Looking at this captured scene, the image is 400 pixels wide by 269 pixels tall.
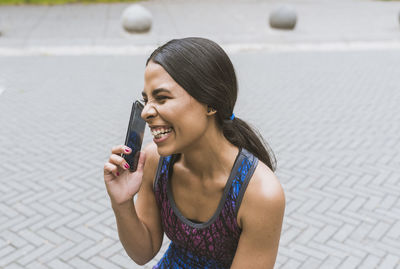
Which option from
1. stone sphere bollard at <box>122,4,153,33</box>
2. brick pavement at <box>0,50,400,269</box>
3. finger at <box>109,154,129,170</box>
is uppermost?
finger at <box>109,154,129,170</box>

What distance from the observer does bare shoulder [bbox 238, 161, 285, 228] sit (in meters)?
1.97

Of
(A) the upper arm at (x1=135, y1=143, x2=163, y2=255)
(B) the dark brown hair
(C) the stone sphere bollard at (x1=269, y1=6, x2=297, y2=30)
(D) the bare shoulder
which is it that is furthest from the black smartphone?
(C) the stone sphere bollard at (x1=269, y1=6, x2=297, y2=30)

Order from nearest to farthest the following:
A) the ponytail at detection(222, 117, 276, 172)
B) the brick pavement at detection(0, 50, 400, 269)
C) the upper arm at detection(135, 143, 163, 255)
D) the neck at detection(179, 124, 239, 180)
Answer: the neck at detection(179, 124, 239, 180)
the ponytail at detection(222, 117, 276, 172)
the upper arm at detection(135, 143, 163, 255)
the brick pavement at detection(0, 50, 400, 269)

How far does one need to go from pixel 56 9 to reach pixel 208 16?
18.8 feet

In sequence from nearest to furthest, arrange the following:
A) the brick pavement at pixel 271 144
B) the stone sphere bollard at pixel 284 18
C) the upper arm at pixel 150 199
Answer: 1. the upper arm at pixel 150 199
2. the brick pavement at pixel 271 144
3. the stone sphere bollard at pixel 284 18

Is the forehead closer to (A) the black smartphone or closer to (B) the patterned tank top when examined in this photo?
(A) the black smartphone

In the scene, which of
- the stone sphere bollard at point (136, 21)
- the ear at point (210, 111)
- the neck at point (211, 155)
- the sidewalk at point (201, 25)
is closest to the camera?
the ear at point (210, 111)

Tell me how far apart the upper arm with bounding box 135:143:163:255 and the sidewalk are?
935 centimetres

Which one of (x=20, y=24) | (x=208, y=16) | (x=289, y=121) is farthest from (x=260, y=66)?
(x=20, y=24)

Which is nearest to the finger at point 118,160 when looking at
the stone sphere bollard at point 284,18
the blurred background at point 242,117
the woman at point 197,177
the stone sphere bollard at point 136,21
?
the woman at point 197,177

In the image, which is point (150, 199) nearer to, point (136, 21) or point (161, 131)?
point (161, 131)

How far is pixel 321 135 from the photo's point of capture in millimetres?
7094

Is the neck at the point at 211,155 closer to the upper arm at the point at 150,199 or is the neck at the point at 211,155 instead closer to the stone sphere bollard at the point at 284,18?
the upper arm at the point at 150,199

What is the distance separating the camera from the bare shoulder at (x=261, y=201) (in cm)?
197
